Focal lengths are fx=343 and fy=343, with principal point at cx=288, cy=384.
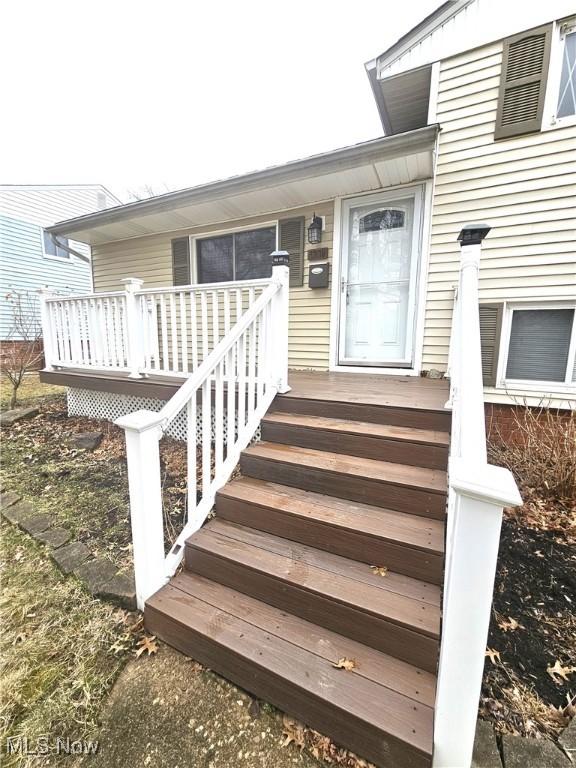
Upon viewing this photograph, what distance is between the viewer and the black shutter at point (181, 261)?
5.49m

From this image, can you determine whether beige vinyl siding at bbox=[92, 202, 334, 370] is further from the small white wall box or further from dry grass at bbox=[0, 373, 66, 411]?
dry grass at bbox=[0, 373, 66, 411]

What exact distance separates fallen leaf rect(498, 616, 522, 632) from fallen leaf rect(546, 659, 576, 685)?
0.20 metres

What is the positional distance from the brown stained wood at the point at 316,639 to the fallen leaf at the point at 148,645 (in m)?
0.26

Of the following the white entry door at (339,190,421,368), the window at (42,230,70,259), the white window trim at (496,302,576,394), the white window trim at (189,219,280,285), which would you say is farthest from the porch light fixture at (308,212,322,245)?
the window at (42,230,70,259)

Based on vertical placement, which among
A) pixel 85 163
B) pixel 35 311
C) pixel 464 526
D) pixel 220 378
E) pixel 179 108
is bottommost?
pixel 464 526

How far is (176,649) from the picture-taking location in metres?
1.72

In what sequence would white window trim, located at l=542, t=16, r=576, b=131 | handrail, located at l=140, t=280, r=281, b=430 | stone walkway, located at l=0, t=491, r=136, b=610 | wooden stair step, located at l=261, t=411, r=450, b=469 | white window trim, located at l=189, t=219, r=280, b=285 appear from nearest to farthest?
handrail, located at l=140, t=280, r=281, b=430
stone walkway, located at l=0, t=491, r=136, b=610
wooden stair step, located at l=261, t=411, r=450, b=469
white window trim, located at l=542, t=16, r=576, b=131
white window trim, located at l=189, t=219, r=280, b=285

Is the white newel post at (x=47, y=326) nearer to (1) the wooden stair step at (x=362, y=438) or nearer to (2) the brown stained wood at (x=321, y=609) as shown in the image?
(1) the wooden stair step at (x=362, y=438)

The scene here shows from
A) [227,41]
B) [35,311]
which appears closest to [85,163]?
[35,311]

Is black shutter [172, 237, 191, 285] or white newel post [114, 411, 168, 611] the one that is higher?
black shutter [172, 237, 191, 285]

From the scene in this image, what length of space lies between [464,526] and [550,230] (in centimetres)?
386

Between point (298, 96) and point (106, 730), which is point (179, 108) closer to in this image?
point (298, 96)

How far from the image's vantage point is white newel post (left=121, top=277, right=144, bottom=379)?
3777 mm

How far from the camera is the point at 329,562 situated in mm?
1830
